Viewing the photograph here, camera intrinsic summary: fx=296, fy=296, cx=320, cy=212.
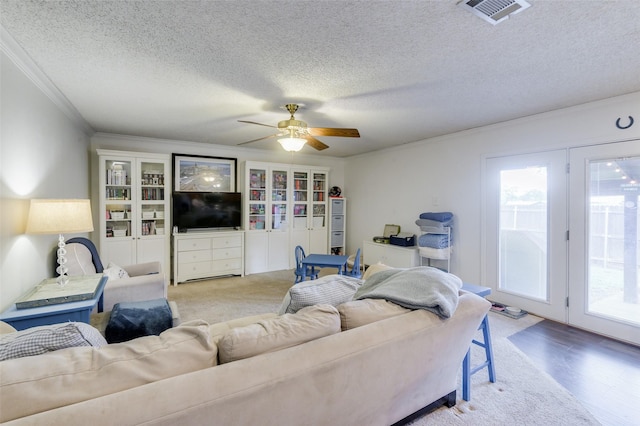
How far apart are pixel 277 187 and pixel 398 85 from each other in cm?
348

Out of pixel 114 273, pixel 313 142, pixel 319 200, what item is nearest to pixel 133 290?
pixel 114 273

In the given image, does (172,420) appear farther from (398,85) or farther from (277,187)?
(277,187)

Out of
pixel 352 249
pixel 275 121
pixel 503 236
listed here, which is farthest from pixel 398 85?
pixel 352 249

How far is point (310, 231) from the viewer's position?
5.99 m

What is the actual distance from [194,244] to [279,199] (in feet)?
5.60

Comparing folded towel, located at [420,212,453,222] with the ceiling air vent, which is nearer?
the ceiling air vent

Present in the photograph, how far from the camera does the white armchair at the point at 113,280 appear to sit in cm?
268

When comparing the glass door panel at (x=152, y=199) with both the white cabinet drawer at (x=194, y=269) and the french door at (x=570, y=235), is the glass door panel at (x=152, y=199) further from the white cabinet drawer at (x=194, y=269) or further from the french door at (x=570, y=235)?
the french door at (x=570, y=235)

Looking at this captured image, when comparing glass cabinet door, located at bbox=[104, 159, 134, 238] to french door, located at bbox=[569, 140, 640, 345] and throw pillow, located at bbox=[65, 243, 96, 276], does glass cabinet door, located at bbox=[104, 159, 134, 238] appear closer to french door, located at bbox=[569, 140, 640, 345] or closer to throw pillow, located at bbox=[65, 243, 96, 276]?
throw pillow, located at bbox=[65, 243, 96, 276]

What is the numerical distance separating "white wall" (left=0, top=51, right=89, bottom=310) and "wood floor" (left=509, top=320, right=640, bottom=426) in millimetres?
3922

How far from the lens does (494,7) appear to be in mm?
1540

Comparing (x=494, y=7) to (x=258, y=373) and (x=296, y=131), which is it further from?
(x=258, y=373)

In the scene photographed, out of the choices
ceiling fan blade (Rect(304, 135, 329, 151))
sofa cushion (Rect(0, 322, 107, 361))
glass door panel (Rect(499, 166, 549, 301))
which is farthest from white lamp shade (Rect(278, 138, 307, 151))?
glass door panel (Rect(499, 166, 549, 301))

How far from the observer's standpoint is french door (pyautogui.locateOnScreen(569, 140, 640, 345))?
276 centimetres
